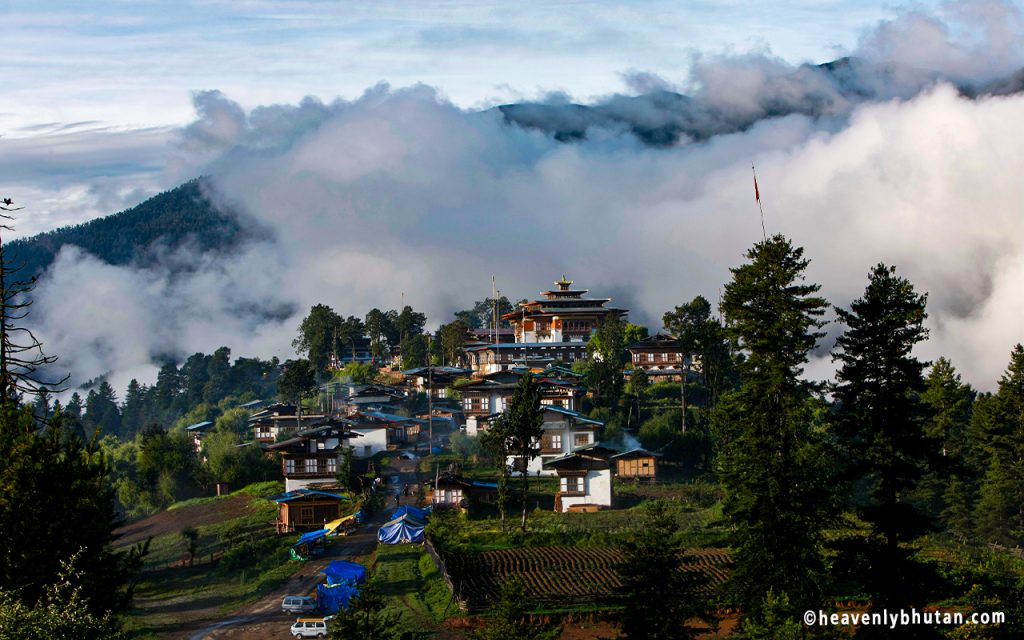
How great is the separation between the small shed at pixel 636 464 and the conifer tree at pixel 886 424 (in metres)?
33.9

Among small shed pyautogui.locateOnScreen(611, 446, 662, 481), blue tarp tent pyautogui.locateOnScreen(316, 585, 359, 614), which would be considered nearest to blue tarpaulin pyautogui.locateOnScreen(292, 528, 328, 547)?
blue tarp tent pyautogui.locateOnScreen(316, 585, 359, 614)

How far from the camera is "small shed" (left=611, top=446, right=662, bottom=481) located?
225ft

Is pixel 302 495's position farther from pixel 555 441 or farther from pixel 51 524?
pixel 51 524

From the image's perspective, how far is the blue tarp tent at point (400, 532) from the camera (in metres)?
52.7

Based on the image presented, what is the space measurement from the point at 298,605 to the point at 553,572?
10217mm

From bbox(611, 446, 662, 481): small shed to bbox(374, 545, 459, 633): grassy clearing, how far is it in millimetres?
19895

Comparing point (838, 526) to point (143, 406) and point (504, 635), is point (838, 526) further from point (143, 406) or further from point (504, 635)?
point (143, 406)

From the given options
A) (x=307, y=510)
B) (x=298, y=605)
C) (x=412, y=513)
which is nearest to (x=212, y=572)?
(x=307, y=510)

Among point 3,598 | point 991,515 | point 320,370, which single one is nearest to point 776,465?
point 3,598

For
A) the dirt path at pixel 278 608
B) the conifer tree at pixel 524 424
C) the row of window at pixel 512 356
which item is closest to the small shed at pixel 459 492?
the conifer tree at pixel 524 424

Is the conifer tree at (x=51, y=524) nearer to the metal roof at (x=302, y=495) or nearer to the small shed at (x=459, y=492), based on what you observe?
the metal roof at (x=302, y=495)

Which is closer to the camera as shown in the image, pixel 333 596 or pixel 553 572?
pixel 333 596

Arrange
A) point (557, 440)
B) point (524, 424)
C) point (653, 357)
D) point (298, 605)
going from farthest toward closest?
point (653, 357)
point (557, 440)
point (524, 424)
point (298, 605)

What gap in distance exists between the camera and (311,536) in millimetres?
53469
